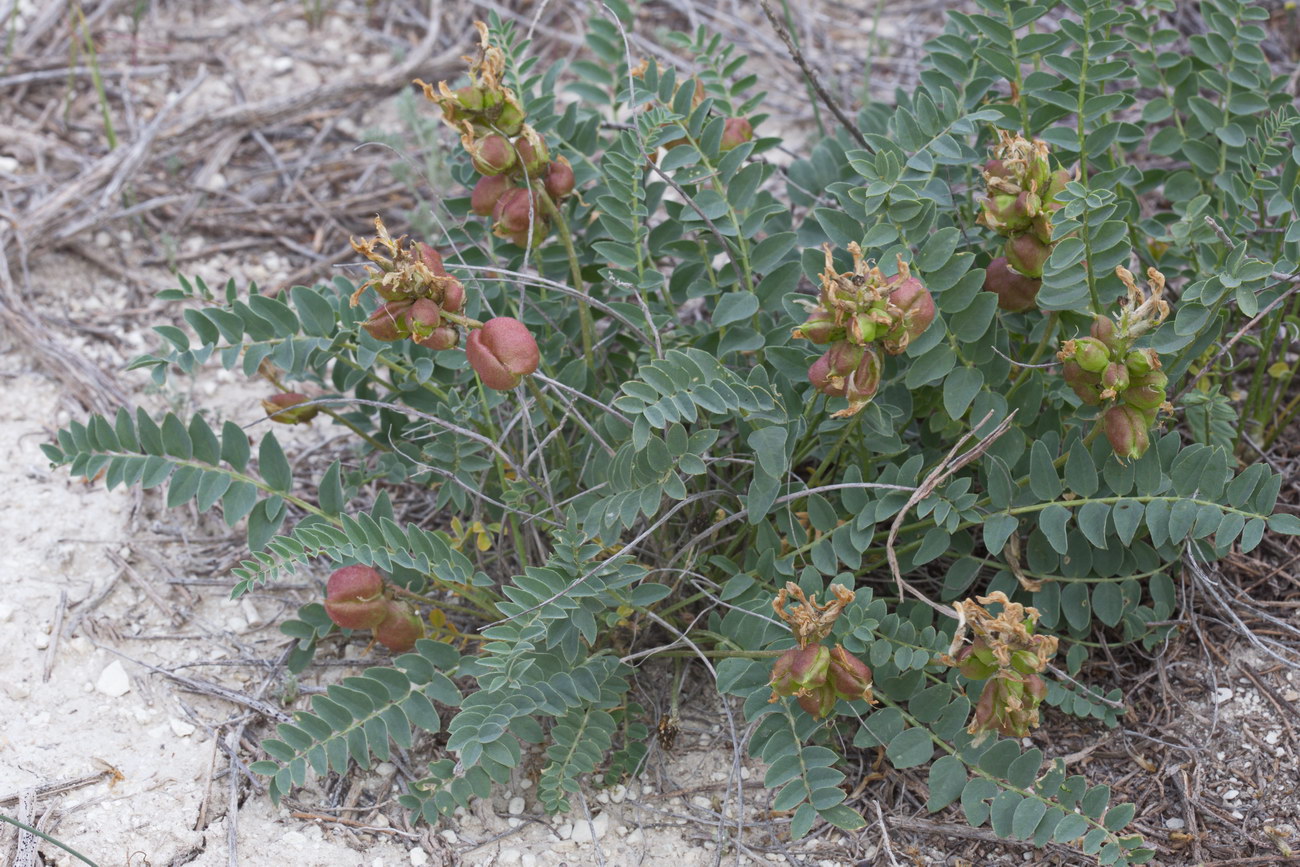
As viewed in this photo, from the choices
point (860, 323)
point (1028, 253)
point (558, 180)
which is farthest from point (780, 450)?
point (558, 180)

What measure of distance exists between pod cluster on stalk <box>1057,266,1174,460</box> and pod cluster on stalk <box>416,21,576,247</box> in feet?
3.22

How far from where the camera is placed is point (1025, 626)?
1.70 m

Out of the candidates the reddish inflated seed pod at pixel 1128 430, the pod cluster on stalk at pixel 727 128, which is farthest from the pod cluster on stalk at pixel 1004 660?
the pod cluster on stalk at pixel 727 128

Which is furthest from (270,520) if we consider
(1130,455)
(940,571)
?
(1130,455)

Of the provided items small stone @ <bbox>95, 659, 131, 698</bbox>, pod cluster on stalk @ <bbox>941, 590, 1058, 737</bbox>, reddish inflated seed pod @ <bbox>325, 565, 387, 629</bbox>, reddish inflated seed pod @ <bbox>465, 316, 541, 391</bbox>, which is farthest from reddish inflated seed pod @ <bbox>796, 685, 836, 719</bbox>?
small stone @ <bbox>95, 659, 131, 698</bbox>

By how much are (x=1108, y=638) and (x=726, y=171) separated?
1230 millimetres

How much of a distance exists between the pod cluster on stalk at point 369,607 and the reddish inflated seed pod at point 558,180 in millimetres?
790

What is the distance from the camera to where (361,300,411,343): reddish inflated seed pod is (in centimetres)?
→ 185

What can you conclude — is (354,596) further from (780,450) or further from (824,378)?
(824,378)

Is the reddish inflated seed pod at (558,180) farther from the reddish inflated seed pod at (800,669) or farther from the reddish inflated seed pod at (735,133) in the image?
the reddish inflated seed pod at (800,669)

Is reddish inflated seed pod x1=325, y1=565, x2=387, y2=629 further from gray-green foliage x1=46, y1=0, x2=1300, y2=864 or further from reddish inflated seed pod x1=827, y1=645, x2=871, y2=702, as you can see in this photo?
reddish inflated seed pod x1=827, y1=645, x2=871, y2=702

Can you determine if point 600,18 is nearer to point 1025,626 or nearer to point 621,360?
point 621,360

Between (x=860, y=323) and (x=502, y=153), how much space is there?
2.46ft

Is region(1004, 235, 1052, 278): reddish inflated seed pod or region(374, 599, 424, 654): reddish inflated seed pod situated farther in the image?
region(374, 599, 424, 654): reddish inflated seed pod
